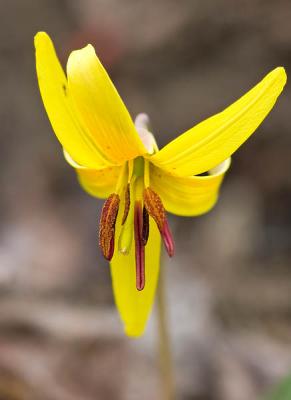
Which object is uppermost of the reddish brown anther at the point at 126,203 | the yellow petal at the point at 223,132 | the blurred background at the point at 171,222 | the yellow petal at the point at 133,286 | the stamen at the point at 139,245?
the yellow petal at the point at 223,132

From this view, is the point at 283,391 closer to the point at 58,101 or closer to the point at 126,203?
the point at 126,203

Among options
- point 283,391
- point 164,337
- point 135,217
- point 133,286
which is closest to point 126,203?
point 135,217

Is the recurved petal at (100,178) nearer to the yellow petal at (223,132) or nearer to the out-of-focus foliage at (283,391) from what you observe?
the yellow petal at (223,132)

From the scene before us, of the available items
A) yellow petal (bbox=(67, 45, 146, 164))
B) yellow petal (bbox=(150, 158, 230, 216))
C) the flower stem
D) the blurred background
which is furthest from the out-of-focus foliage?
yellow petal (bbox=(67, 45, 146, 164))

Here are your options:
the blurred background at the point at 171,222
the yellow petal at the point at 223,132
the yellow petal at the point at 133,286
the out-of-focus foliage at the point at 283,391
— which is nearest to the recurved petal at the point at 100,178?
the yellow petal at the point at 133,286

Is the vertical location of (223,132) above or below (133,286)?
above

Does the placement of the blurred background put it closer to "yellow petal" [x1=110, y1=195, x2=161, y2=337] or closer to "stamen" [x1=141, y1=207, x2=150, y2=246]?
"yellow petal" [x1=110, y1=195, x2=161, y2=337]
